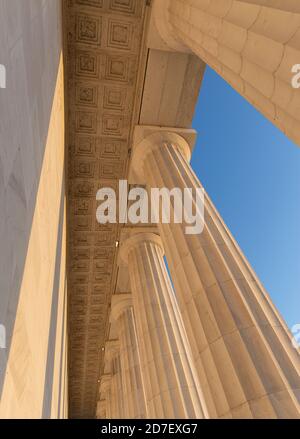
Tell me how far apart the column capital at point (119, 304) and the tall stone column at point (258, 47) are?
60.1 feet

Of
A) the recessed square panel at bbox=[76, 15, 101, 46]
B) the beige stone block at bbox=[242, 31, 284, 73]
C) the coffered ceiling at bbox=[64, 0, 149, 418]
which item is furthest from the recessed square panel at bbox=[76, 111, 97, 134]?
the beige stone block at bbox=[242, 31, 284, 73]

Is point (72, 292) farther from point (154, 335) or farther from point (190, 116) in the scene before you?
point (190, 116)

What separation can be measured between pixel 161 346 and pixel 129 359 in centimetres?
751

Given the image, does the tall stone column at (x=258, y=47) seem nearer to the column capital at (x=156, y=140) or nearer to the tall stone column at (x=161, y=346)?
the column capital at (x=156, y=140)

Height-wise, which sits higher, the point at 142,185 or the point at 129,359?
the point at 142,185

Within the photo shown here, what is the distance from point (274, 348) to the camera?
6637mm

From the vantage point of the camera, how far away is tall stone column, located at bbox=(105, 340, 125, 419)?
961 inches

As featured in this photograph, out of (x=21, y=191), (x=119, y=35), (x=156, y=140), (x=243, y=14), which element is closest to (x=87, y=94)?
(x=119, y=35)

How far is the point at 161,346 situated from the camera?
1383 centimetres

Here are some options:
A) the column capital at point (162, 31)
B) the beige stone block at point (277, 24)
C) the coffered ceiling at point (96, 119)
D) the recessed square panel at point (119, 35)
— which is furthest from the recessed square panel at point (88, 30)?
the beige stone block at point (277, 24)

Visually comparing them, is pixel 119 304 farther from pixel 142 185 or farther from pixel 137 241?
pixel 142 185

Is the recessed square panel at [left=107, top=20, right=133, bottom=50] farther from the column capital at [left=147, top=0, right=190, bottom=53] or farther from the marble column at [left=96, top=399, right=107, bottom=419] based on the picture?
the marble column at [left=96, top=399, right=107, bottom=419]

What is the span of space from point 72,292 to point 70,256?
154 inches

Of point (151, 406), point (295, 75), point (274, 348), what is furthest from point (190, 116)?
point (151, 406)
